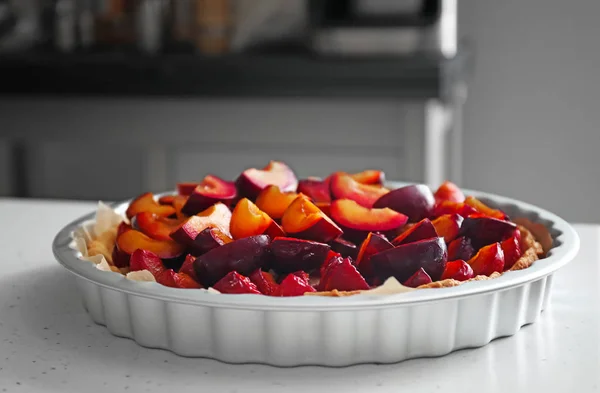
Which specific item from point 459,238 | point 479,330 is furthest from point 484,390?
point 459,238

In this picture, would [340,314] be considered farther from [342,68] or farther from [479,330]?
[342,68]

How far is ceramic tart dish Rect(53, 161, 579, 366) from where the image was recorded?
2.55 feet

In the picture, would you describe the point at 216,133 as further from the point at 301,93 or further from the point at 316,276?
the point at 316,276

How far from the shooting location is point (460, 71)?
8.26 feet

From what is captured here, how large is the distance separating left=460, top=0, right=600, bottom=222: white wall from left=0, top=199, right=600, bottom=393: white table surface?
2038mm

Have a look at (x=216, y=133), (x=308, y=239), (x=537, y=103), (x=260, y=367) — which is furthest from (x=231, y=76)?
(x=260, y=367)

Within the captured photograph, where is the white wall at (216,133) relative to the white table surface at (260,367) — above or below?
below

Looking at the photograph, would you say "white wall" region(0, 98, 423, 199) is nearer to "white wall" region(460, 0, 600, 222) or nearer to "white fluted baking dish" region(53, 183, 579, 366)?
"white wall" region(460, 0, 600, 222)

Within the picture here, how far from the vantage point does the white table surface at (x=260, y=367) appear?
76 cm

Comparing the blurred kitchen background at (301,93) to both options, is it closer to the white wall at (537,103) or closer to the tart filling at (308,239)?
the white wall at (537,103)

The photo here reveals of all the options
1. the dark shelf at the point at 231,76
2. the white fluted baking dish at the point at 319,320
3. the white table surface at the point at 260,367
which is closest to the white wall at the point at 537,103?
the dark shelf at the point at 231,76

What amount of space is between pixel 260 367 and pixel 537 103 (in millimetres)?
2344

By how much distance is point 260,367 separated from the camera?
802mm

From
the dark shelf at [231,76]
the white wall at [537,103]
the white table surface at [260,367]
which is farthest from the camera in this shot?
the white wall at [537,103]
